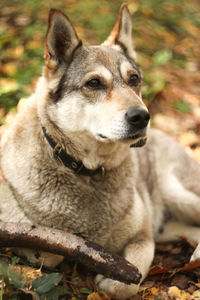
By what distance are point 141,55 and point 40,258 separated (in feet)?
16.8

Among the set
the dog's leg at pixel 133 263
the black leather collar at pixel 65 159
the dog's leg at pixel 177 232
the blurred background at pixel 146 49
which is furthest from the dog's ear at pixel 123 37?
the dog's leg at pixel 177 232

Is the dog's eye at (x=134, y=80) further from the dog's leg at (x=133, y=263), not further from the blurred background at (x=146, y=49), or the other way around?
the blurred background at (x=146, y=49)

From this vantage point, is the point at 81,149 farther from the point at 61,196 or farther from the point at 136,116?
the point at 136,116

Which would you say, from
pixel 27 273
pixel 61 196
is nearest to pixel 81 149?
pixel 61 196

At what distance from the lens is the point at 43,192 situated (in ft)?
10.6

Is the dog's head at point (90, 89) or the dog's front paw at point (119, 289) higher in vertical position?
the dog's head at point (90, 89)

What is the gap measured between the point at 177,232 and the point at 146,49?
4370 millimetres

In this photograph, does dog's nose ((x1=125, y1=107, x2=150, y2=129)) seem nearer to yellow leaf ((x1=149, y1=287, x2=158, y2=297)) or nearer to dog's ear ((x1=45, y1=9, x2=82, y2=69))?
dog's ear ((x1=45, y1=9, x2=82, y2=69))

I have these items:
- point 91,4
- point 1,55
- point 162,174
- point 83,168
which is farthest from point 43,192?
point 91,4

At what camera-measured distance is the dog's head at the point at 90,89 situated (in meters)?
2.94

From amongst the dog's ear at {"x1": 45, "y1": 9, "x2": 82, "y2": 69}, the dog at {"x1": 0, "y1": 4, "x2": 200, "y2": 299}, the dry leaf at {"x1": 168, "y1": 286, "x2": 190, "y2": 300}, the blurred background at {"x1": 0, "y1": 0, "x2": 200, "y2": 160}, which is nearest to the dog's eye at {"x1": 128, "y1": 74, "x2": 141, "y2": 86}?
the dog at {"x1": 0, "y1": 4, "x2": 200, "y2": 299}

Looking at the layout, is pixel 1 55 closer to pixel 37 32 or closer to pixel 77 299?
pixel 37 32

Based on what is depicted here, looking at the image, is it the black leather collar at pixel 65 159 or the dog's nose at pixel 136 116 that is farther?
the black leather collar at pixel 65 159

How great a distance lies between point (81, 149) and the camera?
3.26 m
